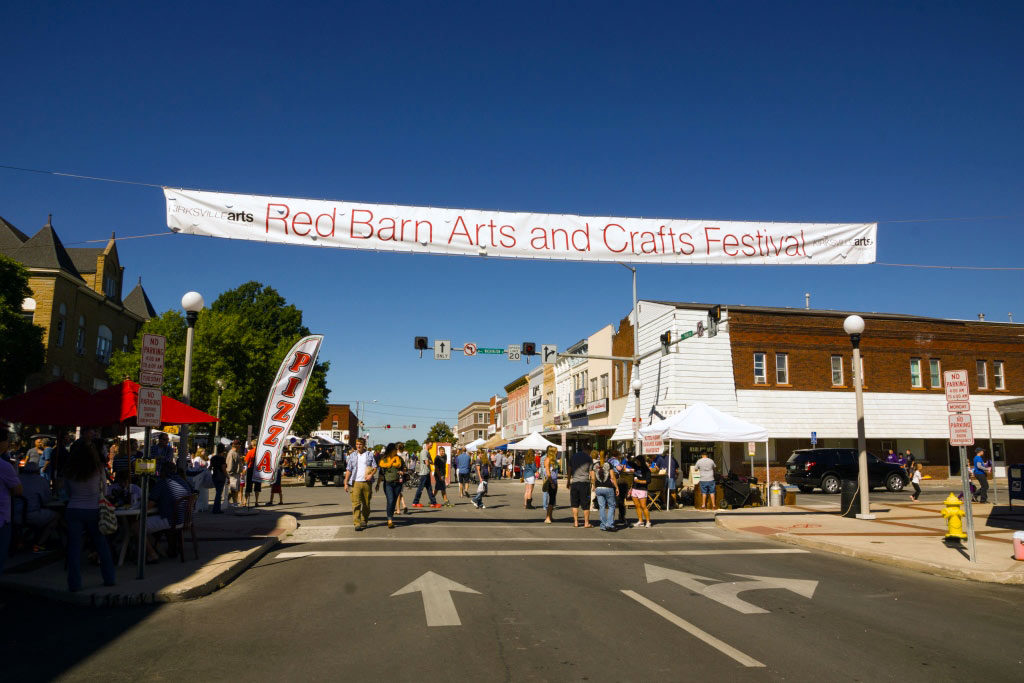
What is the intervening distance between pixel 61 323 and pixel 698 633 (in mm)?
48544

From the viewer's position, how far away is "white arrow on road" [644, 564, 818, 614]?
320 inches

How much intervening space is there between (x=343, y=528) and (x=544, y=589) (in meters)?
7.77

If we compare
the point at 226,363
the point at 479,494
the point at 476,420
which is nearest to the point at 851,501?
the point at 479,494

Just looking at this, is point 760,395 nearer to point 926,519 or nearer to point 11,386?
point 926,519

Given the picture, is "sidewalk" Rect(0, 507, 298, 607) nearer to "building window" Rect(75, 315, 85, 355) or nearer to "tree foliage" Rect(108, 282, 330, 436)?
"tree foliage" Rect(108, 282, 330, 436)

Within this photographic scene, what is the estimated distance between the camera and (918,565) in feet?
35.3

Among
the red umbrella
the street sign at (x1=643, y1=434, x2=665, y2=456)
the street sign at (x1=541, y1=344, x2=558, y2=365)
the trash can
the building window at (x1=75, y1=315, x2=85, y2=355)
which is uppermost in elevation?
the building window at (x1=75, y1=315, x2=85, y2=355)

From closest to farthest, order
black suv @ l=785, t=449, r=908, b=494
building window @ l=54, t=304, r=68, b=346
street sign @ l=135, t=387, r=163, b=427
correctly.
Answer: street sign @ l=135, t=387, r=163, b=427, black suv @ l=785, t=449, r=908, b=494, building window @ l=54, t=304, r=68, b=346

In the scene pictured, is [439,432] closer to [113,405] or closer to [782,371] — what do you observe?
[782,371]

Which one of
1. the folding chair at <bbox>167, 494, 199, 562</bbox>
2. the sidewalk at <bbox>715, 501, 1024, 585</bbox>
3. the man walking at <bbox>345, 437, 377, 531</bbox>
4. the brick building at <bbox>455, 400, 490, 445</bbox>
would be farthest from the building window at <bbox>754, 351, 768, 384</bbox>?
the brick building at <bbox>455, 400, 490, 445</bbox>

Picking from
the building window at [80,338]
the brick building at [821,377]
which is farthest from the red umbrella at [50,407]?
the building window at [80,338]

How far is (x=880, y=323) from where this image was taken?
122ft

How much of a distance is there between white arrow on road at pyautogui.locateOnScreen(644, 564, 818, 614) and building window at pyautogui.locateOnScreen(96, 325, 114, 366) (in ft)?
167

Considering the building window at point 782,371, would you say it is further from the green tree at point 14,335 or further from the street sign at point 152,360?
the green tree at point 14,335
